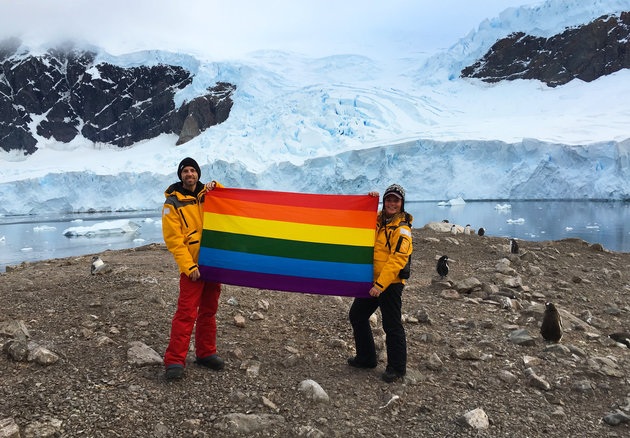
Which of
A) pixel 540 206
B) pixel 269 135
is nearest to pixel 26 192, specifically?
pixel 269 135

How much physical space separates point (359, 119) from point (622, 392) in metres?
36.9

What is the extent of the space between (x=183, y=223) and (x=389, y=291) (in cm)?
145

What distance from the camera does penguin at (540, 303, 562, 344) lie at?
3.95m

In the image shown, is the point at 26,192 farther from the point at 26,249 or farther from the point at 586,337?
the point at 586,337

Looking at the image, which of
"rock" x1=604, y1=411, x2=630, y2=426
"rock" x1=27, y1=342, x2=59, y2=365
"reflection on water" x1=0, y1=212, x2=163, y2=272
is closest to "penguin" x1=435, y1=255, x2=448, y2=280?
"rock" x1=604, y1=411, x2=630, y2=426

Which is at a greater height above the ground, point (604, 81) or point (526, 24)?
point (526, 24)

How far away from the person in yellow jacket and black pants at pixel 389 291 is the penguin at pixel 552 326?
5.03ft

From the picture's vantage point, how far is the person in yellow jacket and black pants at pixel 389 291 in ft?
10.2

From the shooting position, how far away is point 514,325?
14.5 ft

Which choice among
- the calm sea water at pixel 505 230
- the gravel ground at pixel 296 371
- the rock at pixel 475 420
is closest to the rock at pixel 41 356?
the gravel ground at pixel 296 371

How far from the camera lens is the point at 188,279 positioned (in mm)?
3039

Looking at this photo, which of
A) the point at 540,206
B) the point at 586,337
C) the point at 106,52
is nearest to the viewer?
the point at 586,337

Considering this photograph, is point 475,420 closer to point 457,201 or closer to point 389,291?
point 389,291

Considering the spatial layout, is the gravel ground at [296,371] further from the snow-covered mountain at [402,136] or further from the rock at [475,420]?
the snow-covered mountain at [402,136]
